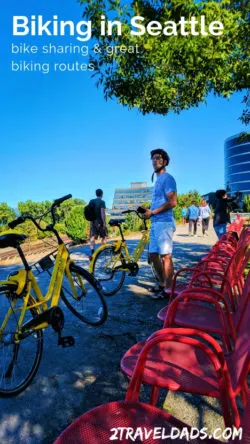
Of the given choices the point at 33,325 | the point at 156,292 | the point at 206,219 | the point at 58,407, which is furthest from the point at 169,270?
the point at 206,219

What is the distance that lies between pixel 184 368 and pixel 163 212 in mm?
2857

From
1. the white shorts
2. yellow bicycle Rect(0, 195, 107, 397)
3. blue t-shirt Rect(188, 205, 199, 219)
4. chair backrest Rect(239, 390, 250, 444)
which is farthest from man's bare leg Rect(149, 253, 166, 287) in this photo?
blue t-shirt Rect(188, 205, 199, 219)

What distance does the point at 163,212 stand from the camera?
452 centimetres

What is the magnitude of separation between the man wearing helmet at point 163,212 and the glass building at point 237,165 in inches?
4476

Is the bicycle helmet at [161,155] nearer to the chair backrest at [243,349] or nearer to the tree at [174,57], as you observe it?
the tree at [174,57]

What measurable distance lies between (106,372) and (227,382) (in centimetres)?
162

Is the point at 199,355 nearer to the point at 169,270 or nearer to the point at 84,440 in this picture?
the point at 84,440

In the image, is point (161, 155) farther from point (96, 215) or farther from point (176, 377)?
point (96, 215)

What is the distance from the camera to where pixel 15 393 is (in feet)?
8.43

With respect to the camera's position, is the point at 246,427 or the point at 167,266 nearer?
the point at 246,427

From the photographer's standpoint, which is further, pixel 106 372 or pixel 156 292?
pixel 156 292

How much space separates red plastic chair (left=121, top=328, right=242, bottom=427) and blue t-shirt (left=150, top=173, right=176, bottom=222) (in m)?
2.56

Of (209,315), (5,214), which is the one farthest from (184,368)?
(5,214)

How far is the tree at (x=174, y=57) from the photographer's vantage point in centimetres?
451
